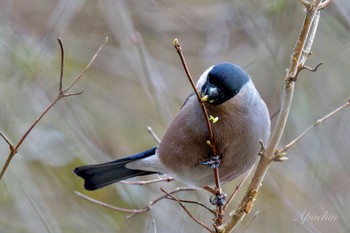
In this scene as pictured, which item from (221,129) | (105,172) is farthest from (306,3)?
(105,172)

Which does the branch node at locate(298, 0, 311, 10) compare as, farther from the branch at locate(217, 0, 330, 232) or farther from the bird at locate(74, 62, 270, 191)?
the bird at locate(74, 62, 270, 191)

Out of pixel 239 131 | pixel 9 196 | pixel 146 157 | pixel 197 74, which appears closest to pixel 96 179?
pixel 146 157

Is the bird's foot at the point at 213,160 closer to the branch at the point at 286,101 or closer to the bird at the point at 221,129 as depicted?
the bird at the point at 221,129

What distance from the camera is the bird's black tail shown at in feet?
12.4

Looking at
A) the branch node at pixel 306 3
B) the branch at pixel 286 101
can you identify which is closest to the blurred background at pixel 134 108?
the branch at pixel 286 101

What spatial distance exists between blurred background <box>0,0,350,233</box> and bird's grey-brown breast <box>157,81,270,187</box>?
0.66m

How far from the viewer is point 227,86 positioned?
3031 millimetres

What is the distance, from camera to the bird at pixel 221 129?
10.00 ft

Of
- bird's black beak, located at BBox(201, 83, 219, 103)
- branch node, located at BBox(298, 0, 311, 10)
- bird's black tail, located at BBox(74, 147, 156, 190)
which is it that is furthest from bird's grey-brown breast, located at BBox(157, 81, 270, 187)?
branch node, located at BBox(298, 0, 311, 10)

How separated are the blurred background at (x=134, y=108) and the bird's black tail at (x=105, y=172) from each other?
1.15 feet

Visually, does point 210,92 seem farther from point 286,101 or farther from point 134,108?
point 134,108

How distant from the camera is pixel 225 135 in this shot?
3.12 m

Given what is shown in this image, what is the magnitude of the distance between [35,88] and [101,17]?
4.33 ft

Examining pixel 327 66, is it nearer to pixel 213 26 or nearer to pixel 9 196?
pixel 213 26
